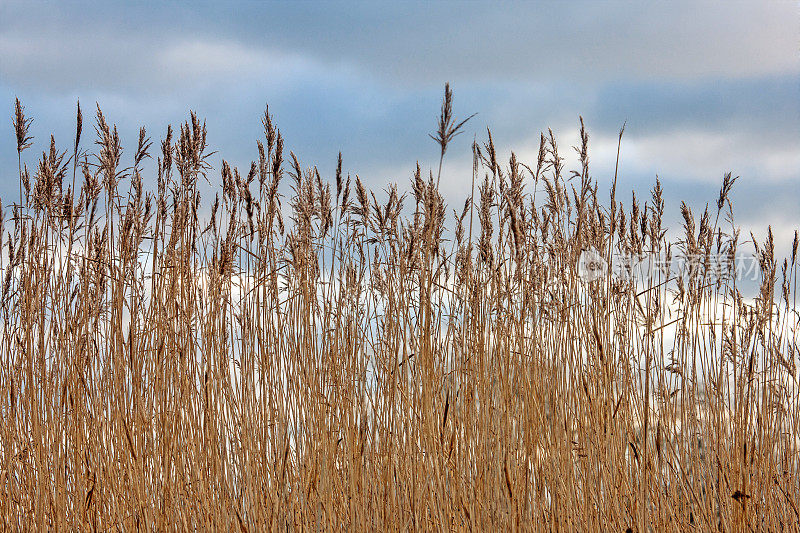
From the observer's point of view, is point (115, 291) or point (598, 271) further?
point (598, 271)

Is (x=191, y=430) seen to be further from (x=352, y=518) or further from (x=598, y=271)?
(x=598, y=271)

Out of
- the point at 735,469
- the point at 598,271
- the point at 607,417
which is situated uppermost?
the point at 598,271

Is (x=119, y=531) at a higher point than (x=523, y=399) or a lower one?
lower

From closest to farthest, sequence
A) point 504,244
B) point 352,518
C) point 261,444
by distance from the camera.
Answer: point 352,518 < point 261,444 < point 504,244

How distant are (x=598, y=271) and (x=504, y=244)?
412 mm

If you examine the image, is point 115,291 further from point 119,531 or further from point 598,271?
point 598,271

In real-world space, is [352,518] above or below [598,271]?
below

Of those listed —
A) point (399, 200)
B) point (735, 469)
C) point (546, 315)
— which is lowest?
point (735, 469)

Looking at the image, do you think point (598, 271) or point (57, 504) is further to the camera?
point (598, 271)

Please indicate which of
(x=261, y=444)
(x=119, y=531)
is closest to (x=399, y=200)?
(x=261, y=444)

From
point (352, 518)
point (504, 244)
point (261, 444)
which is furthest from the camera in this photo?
point (504, 244)

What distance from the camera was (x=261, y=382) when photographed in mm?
2328

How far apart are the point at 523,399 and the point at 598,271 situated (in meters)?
0.63

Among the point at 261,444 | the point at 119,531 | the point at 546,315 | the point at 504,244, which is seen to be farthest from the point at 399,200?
the point at 119,531
